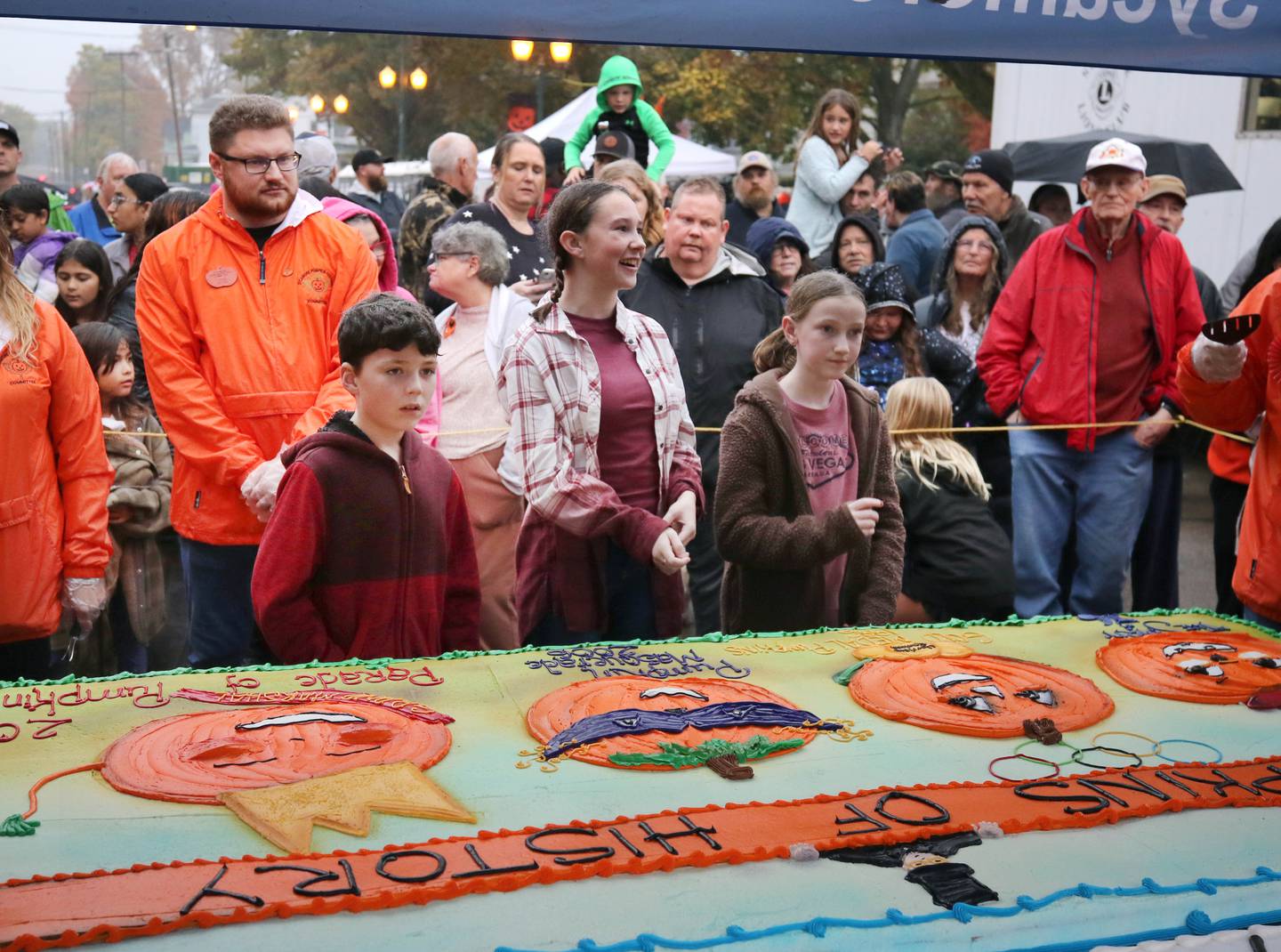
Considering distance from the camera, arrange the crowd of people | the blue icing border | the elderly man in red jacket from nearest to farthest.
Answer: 1. the blue icing border
2. the crowd of people
3. the elderly man in red jacket

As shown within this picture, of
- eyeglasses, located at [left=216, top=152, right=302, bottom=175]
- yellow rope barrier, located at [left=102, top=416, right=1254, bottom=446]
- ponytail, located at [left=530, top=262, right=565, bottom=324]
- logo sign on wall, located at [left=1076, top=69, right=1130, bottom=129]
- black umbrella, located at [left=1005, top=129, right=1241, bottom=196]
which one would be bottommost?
yellow rope barrier, located at [left=102, top=416, right=1254, bottom=446]

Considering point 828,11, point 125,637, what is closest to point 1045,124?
point 125,637

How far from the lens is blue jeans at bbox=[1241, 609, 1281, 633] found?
3.80m

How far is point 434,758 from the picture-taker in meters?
2.61

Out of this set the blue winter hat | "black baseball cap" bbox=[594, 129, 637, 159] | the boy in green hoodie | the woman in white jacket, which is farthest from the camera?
the woman in white jacket

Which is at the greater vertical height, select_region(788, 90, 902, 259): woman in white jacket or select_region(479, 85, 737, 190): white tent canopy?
select_region(479, 85, 737, 190): white tent canopy

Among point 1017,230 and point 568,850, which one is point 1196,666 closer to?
point 568,850

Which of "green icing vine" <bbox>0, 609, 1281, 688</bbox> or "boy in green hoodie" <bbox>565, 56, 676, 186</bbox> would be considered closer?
"green icing vine" <bbox>0, 609, 1281, 688</bbox>

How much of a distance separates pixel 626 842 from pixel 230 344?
2.19m

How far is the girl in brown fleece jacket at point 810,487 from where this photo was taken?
380 centimetres

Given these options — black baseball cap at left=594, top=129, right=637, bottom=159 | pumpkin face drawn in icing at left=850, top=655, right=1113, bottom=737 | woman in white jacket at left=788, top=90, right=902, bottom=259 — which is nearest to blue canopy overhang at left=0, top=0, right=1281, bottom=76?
pumpkin face drawn in icing at left=850, top=655, right=1113, bottom=737

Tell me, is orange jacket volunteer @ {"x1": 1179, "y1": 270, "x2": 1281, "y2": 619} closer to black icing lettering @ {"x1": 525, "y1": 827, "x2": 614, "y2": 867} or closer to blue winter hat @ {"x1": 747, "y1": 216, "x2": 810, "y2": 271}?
black icing lettering @ {"x1": 525, "y1": 827, "x2": 614, "y2": 867}

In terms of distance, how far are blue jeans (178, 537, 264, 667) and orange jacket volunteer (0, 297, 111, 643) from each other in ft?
0.90

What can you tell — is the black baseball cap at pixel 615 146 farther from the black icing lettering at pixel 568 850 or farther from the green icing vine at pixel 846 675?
the black icing lettering at pixel 568 850
